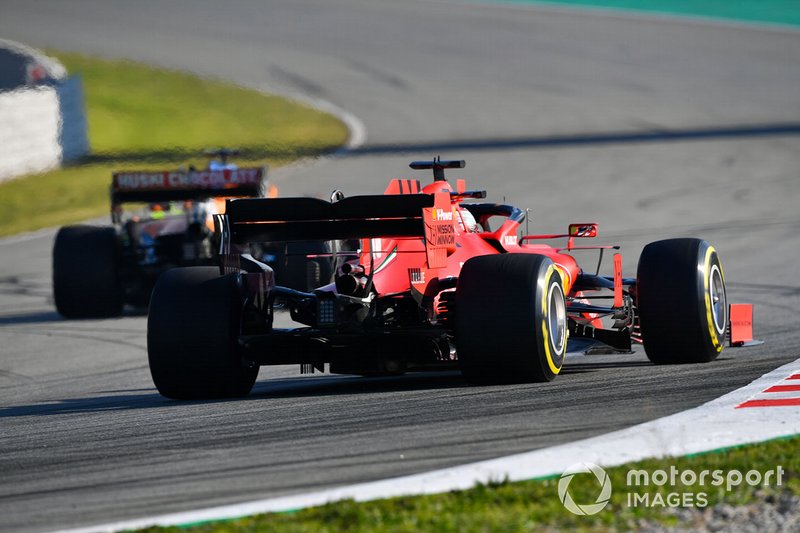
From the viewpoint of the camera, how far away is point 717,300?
10602 mm

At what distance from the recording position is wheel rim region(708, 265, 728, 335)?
10.4m

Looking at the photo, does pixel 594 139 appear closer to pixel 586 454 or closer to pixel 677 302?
pixel 677 302

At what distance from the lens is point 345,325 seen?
9227 millimetres

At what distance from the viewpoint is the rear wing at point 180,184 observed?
17.5 meters

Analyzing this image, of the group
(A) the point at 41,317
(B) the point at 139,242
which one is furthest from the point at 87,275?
(A) the point at 41,317

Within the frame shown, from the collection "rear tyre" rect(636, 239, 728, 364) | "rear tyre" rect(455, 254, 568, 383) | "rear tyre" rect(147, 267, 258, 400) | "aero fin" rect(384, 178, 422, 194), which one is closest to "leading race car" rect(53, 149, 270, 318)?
"aero fin" rect(384, 178, 422, 194)

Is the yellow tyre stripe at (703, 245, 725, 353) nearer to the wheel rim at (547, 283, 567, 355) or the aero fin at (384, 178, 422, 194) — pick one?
the wheel rim at (547, 283, 567, 355)

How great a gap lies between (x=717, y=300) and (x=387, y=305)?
9.10ft

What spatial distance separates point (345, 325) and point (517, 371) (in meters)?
1.24

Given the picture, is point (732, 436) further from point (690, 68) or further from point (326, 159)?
point (690, 68)

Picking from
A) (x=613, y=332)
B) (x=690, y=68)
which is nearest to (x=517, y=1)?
(x=690, y=68)
